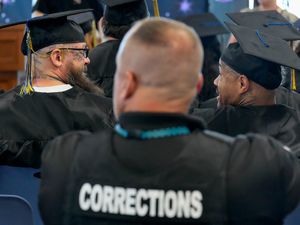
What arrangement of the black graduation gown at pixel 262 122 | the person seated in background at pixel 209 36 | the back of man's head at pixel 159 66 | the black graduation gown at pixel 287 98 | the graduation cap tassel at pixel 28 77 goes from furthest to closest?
the person seated in background at pixel 209 36 → the black graduation gown at pixel 287 98 → the graduation cap tassel at pixel 28 77 → the black graduation gown at pixel 262 122 → the back of man's head at pixel 159 66

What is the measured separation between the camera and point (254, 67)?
345 cm

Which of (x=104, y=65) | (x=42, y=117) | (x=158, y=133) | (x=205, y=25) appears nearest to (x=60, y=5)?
(x=205, y=25)

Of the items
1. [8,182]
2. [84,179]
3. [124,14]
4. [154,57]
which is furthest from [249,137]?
[124,14]

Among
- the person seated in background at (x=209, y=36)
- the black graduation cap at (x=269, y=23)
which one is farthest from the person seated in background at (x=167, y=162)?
the person seated in background at (x=209, y=36)

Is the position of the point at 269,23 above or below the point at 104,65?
above

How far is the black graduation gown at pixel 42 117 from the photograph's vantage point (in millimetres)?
3275

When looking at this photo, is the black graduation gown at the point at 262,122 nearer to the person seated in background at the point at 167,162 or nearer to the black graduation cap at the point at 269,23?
the black graduation cap at the point at 269,23

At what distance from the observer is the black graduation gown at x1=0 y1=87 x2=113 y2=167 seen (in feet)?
10.7

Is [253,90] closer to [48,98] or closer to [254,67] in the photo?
[254,67]

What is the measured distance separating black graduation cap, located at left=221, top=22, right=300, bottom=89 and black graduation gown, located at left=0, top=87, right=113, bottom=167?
0.73 m

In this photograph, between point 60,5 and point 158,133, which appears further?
point 60,5

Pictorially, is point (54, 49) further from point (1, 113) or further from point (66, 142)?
point (66, 142)

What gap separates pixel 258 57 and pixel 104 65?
167cm

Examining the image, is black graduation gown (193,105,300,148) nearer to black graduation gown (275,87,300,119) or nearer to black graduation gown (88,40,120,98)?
black graduation gown (275,87,300,119)
